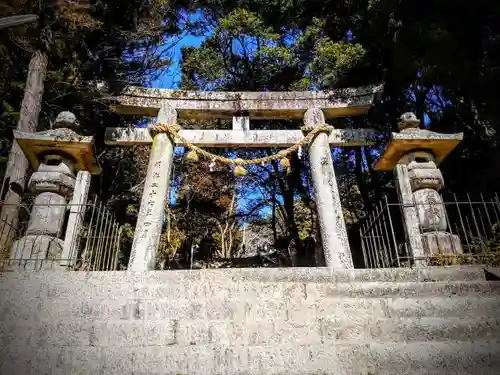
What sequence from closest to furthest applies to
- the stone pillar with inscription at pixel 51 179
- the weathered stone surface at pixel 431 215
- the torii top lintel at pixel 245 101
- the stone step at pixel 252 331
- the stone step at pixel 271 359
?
the stone step at pixel 271 359, the stone step at pixel 252 331, the stone pillar with inscription at pixel 51 179, the weathered stone surface at pixel 431 215, the torii top lintel at pixel 245 101

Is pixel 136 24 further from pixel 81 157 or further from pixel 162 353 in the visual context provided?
pixel 162 353

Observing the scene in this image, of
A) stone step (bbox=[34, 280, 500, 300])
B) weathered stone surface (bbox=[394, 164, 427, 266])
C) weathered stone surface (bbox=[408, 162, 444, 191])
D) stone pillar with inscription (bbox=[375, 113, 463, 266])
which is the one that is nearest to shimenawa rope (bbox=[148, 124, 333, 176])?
stone pillar with inscription (bbox=[375, 113, 463, 266])

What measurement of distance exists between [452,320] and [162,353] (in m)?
2.92

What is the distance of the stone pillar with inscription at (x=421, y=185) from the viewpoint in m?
5.90

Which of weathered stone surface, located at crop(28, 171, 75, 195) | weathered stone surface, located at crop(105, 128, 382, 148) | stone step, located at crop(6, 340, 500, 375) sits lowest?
stone step, located at crop(6, 340, 500, 375)

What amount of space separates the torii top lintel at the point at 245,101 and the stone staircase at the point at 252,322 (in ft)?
13.9

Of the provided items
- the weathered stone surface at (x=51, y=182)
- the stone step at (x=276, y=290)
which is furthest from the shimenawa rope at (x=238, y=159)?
the stone step at (x=276, y=290)

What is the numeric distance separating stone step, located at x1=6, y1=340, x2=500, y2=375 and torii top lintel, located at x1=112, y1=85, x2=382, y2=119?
5.32 meters

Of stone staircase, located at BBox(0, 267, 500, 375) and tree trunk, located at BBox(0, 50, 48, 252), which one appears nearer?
stone staircase, located at BBox(0, 267, 500, 375)

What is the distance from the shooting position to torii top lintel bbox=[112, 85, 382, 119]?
26.7 feet

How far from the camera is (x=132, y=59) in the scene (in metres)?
11.5

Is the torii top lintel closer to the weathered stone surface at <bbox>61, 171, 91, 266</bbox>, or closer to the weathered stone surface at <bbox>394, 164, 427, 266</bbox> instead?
the weathered stone surface at <bbox>394, 164, 427, 266</bbox>

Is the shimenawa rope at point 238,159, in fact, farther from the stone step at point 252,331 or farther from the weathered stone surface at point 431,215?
the stone step at point 252,331

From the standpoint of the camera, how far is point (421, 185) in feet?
21.2
